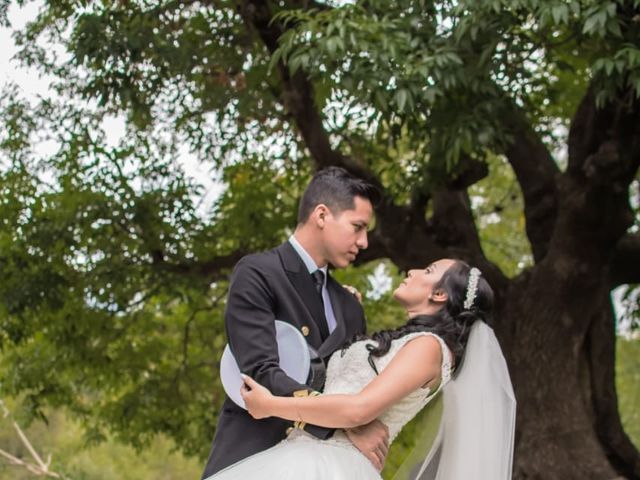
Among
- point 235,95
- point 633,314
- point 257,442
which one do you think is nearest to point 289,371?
point 257,442

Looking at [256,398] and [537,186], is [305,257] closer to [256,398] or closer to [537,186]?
[256,398]

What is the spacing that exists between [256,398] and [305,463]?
0.26 m

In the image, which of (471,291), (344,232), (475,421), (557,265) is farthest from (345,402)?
(557,265)

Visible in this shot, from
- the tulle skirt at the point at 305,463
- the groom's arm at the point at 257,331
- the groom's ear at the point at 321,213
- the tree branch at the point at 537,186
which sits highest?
the tree branch at the point at 537,186

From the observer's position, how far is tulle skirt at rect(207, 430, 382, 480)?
3465 mm

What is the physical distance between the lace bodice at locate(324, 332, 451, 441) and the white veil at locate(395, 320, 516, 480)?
1.12 feet

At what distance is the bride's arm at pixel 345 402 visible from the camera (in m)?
3.44

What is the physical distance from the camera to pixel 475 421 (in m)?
4.09

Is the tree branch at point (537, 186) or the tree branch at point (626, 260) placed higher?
the tree branch at point (537, 186)

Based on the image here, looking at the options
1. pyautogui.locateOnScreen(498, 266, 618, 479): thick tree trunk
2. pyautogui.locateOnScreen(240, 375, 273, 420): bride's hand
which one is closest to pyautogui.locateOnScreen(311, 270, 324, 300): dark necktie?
pyautogui.locateOnScreen(240, 375, 273, 420): bride's hand

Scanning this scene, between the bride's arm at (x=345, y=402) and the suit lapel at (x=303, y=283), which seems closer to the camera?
the bride's arm at (x=345, y=402)

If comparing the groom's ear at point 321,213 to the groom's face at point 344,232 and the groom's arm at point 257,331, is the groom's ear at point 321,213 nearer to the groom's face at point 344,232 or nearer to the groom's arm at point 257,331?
the groom's face at point 344,232

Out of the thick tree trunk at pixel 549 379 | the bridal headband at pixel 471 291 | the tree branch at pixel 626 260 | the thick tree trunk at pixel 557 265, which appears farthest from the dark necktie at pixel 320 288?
the tree branch at pixel 626 260

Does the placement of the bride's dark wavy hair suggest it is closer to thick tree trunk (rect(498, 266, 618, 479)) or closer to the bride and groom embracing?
the bride and groom embracing
